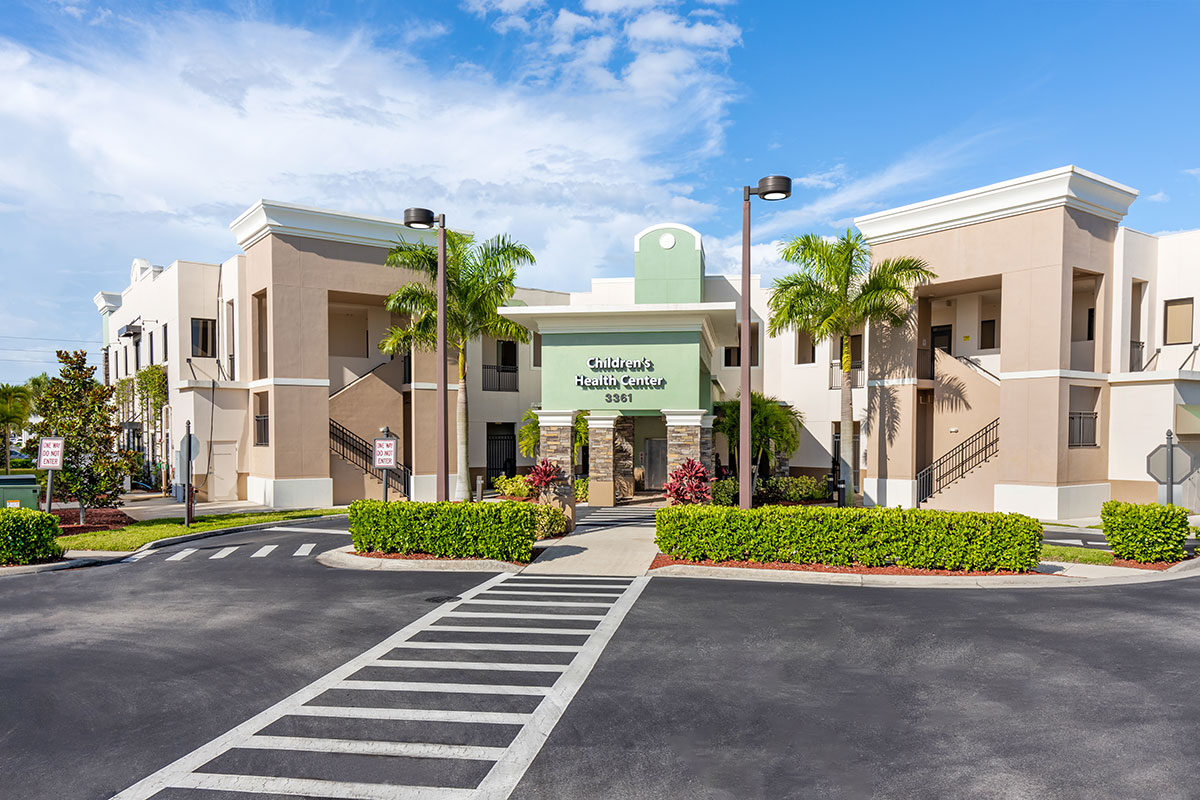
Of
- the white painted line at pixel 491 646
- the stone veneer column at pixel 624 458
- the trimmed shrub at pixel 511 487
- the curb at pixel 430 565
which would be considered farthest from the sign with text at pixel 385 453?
the stone veneer column at pixel 624 458

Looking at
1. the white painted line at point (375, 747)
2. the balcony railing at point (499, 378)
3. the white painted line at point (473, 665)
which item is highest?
the balcony railing at point (499, 378)

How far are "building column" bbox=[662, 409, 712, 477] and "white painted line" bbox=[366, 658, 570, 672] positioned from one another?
15.5 metres

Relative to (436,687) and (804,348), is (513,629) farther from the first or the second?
(804,348)

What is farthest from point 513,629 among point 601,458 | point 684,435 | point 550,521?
point 601,458

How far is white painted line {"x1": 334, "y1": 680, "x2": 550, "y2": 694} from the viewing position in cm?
804

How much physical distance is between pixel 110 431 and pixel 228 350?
9109 mm

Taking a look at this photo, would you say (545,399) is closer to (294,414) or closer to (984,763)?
(294,414)

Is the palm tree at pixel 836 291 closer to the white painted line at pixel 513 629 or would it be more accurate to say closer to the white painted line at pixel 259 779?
the white painted line at pixel 513 629

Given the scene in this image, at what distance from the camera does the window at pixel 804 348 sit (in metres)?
31.7

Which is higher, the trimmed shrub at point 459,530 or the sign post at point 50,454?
the sign post at point 50,454

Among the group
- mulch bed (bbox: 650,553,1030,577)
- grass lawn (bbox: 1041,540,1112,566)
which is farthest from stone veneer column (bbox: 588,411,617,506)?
grass lawn (bbox: 1041,540,1112,566)

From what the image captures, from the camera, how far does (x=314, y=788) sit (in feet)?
19.2

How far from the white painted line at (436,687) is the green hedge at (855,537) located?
732 cm

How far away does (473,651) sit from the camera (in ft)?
31.2
